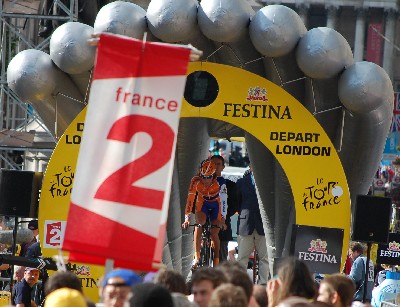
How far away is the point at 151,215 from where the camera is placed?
9164mm

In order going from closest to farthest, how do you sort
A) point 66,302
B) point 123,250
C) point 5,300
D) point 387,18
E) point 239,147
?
point 66,302, point 123,250, point 5,300, point 239,147, point 387,18

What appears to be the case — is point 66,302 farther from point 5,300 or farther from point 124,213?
point 5,300

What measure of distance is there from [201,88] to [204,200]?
5.90 feet

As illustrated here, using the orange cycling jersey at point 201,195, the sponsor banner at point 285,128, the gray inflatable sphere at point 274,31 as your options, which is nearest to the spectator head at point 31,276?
the sponsor banner at point 285,128

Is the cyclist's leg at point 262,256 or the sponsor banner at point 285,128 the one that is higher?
the sponsor banner at point 285,128

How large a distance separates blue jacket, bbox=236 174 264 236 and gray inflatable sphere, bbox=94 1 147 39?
11.4 ft

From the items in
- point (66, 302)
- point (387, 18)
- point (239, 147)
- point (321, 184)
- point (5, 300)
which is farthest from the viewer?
point (387, 18)

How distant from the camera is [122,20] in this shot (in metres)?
16.8

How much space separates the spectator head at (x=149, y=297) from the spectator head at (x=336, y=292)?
98.6 inches

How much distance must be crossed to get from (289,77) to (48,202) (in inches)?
132

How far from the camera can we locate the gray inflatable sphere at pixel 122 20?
659 inches

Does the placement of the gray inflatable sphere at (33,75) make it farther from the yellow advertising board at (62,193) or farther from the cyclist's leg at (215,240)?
the cyclist's leg at (215,240)

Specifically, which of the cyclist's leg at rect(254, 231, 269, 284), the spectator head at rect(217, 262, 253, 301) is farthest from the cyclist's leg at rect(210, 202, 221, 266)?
the spectator head at rect(217, 262, 253, 301)

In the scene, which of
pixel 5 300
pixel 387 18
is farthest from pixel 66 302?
pixel 387 18
